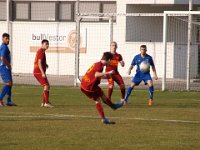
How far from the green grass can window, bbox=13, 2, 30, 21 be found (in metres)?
16.2

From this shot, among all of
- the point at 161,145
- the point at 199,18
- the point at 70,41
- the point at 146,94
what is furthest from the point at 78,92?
the point at 161,145

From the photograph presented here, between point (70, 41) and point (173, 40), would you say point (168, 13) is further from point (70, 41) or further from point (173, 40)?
point (70, 41)

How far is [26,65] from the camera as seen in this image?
133ft

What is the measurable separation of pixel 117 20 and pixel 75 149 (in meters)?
25.5

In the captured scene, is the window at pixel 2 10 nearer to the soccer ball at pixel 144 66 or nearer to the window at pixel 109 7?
the window at pixel 109 7

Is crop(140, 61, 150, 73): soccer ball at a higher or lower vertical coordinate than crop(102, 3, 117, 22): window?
lower

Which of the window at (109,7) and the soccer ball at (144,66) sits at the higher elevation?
the window at (109,7)

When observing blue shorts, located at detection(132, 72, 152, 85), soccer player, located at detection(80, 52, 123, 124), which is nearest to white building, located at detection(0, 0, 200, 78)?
blue shorts, located at detection(132, 72, 152, 85)

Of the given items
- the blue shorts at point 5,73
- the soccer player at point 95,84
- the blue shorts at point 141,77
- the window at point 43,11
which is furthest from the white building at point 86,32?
the soccer player at point 95,84

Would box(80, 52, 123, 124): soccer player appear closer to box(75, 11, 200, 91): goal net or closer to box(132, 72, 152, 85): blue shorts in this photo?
box(132, 72, 152, 85): blue shorts

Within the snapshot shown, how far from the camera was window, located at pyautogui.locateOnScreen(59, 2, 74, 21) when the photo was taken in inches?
1624

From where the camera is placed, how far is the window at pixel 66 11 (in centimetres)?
4126

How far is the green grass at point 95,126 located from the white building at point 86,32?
39.9ft

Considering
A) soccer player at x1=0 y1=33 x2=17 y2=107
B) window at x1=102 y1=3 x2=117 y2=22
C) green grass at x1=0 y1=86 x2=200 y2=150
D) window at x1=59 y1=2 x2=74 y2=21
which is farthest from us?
window at x1=59 y1=2 x2=74 y2=21
